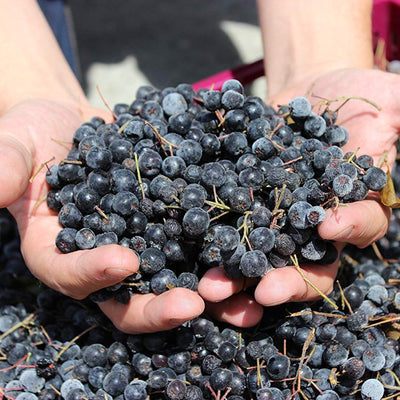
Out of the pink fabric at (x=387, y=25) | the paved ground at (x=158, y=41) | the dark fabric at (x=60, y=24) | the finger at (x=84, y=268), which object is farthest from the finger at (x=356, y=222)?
the dark fabric at (x=60, y=24)

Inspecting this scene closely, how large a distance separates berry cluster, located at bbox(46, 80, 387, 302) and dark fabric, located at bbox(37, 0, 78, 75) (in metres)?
1.68

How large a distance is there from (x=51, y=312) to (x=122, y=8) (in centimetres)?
342

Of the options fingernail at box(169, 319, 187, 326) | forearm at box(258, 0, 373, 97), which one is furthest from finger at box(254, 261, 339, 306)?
forearm at box(258, 0, 373, 97)

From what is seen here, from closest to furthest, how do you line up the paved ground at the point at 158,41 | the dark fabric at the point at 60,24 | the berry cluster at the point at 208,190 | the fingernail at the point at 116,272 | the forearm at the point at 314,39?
the fingernail at the point at 116,272
the berry cluster at the point at 208,190
the forearm at the point at 314,39
the dark fabric at the point at 60,24
the paved ground at the point at 158,41

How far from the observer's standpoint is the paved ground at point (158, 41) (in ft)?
12.2

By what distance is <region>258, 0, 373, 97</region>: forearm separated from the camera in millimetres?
2242

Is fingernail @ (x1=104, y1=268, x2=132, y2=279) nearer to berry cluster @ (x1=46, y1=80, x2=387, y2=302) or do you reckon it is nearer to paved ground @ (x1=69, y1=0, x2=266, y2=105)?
berry cluster @ (x1=46, y1=80, x2=387, y2=302)

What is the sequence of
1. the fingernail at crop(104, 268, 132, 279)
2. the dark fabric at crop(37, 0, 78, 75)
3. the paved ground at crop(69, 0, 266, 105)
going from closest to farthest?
1. the fingernail at crop(104, 268, 132, 279)
2. the dark fabric at crop(37, 0, 78, 75)
3. the paved ground at crop(69, 0, 266, 105)

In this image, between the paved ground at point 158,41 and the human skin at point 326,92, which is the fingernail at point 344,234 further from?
the paved ground at point 158,41

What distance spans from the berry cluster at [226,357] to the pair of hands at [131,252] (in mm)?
93

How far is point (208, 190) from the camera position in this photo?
142 cm

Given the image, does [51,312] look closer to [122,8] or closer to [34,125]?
[34,125]

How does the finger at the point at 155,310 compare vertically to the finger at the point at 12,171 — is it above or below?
below

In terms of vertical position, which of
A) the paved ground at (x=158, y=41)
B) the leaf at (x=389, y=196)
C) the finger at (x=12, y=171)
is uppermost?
the finger at (x=12, y=171)
